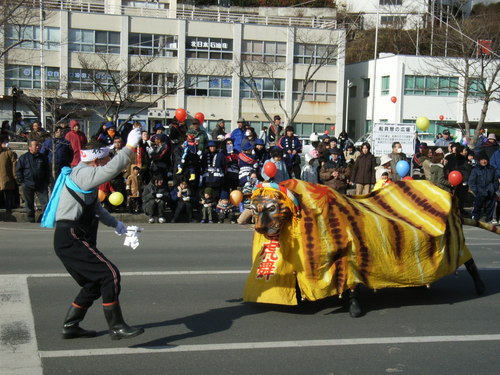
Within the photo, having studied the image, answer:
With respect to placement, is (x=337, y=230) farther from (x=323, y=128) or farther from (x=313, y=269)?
(x=323, y=128)

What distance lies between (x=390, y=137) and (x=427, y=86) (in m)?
30.7

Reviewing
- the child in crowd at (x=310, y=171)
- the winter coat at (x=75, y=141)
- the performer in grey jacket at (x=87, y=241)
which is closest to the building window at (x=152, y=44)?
the winter coat at (x=75, y=141)

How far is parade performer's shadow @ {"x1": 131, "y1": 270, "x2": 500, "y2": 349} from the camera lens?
6.97 metres

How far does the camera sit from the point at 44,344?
20.7 feet

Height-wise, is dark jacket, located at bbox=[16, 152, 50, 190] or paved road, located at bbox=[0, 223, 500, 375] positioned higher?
dark jacket, located at bbox=[16, 152, 50, 190]

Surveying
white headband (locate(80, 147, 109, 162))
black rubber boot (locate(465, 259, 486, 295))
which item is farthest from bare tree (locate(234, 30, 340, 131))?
white headband (locate(80, 147, 109, 162))

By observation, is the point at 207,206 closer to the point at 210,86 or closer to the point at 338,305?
the point at 338,305

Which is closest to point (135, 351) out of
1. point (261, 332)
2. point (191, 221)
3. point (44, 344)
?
point (44, 344)

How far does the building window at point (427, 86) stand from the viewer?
48.3 m

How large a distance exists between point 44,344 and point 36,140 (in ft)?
31.8

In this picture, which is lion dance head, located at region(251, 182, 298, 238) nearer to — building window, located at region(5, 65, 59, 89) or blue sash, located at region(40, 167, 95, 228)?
blue sash, located at region(40, 167, 95, 228)

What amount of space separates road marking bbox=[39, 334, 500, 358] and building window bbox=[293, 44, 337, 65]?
44.7 metres

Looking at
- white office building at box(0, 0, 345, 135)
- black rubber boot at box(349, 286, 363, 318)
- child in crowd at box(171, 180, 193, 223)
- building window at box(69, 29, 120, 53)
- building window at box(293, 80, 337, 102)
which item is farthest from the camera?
building window at box(293, 80, 337, 102)

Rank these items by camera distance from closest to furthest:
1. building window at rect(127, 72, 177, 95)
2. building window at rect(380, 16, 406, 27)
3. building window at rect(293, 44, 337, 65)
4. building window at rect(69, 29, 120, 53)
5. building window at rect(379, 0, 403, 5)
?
1. building window at rect(127, 72, 177, 95)
2. building window at rect(69, 29, 120, 53)
3. building window at rect(293, 44, 337, 65)
4. building window at rect(380, 16, 406, 27)
5. building window at rect(379, 0, 403, 5)
